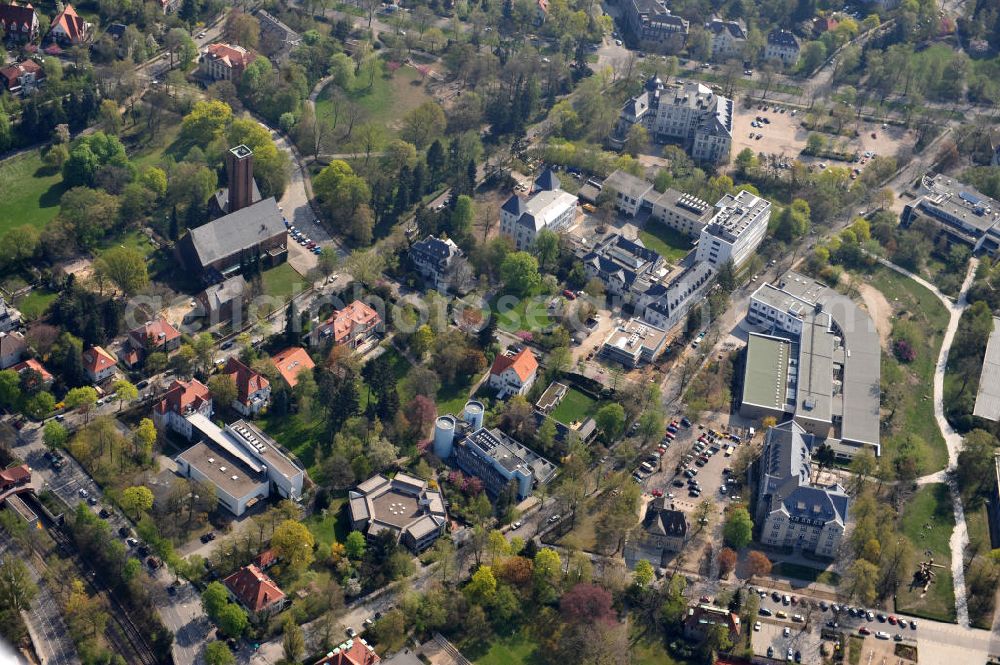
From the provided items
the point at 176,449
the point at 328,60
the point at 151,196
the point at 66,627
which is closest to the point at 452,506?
the point at 176,449

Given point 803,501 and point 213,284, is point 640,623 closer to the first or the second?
point 803,501

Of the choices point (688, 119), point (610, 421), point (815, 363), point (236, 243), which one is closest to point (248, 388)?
point (236, 243)

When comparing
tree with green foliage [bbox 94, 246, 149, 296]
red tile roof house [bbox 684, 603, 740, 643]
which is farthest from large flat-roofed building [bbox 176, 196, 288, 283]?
red tile roof house [bbox 684, 603, 740, 643]

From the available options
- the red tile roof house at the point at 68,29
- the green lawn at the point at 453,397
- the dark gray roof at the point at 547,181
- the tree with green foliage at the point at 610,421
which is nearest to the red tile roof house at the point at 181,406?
the green lawn at the point at 453,397

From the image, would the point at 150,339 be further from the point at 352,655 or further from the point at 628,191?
the point at 628,191

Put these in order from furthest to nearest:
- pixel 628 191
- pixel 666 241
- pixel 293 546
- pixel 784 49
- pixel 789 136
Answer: pixel 784 49, pixel 789 136, pixel 628 191, pixel 666 241, pixel 293 546

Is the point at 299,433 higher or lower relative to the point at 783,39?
lower
